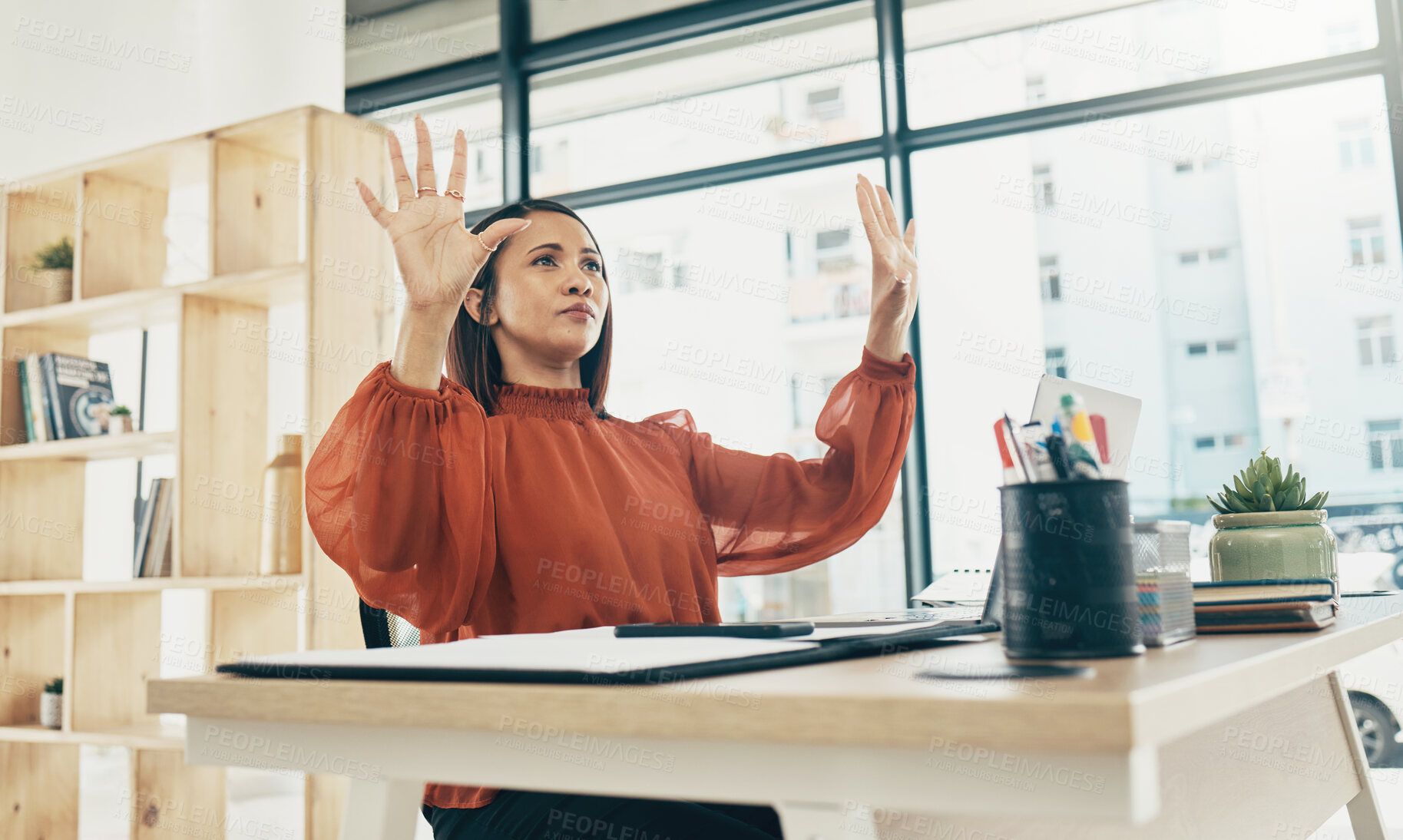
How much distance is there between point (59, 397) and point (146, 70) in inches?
46.2

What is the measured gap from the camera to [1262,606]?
2.95ft

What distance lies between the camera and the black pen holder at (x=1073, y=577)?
68 cm

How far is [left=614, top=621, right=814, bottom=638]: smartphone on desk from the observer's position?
789 mm

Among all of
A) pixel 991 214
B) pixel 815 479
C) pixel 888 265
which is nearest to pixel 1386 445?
pixel 991 214

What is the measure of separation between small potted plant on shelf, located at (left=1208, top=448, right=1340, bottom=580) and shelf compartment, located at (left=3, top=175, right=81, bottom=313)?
306 cm

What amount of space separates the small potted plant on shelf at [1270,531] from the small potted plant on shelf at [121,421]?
2.76 m

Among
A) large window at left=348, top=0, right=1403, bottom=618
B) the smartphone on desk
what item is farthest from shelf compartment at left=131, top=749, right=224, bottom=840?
the smartphone on desk

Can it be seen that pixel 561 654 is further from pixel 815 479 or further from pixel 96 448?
pixel 96 448

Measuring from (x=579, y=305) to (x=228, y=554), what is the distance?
1.73m

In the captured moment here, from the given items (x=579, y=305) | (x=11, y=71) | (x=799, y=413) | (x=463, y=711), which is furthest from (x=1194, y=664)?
(x=11, y=71)

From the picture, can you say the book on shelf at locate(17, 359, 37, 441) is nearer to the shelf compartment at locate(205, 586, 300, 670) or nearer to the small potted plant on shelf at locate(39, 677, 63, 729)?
the small potted plant on shelf at locate(39, 677, 63, 729)

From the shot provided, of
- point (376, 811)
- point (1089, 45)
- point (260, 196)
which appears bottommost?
point (376, 811)

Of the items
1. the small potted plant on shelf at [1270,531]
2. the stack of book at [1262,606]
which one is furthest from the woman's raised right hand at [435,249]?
the small potted plant on shelf at [1270,531]

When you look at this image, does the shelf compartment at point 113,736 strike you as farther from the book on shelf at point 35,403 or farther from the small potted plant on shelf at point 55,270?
the small potted plant on shelf at point 55,270
